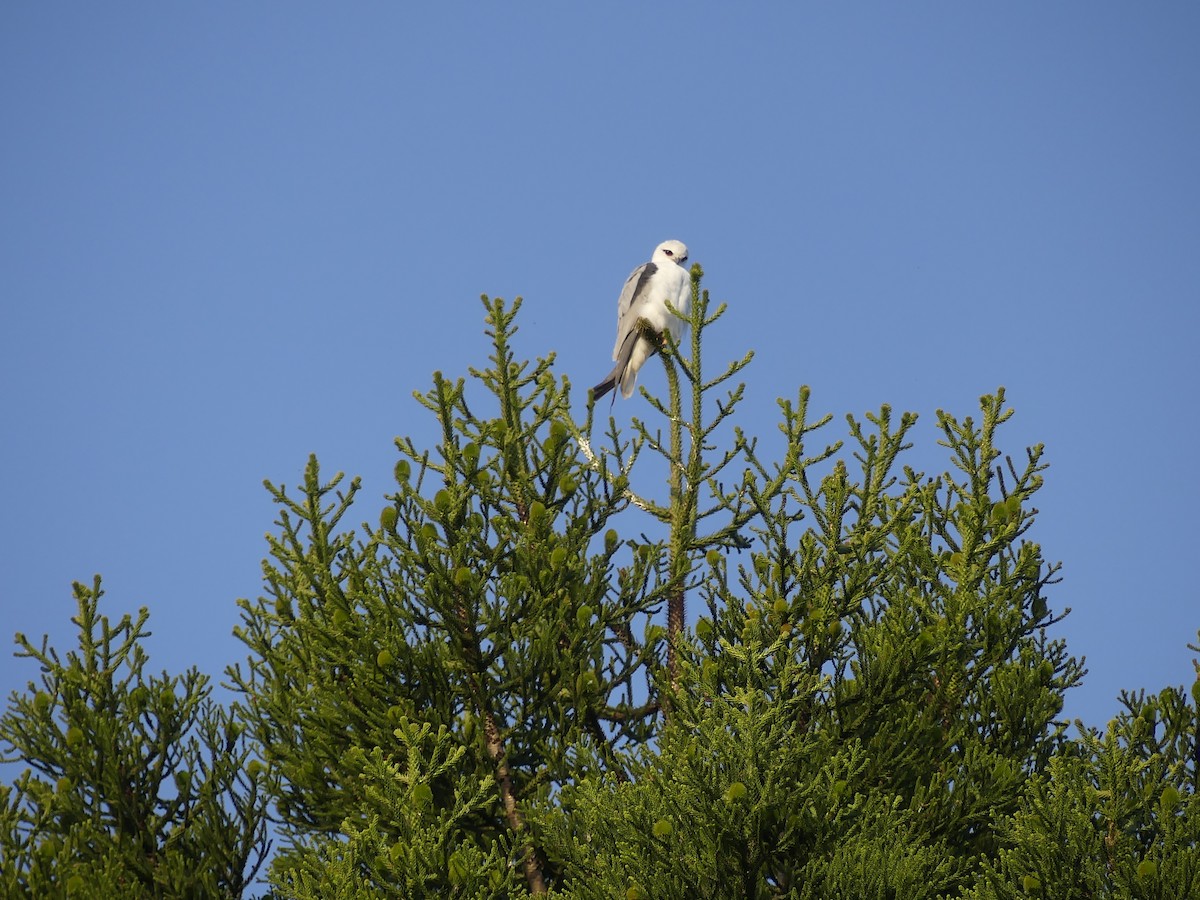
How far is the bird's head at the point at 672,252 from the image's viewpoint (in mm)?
13859

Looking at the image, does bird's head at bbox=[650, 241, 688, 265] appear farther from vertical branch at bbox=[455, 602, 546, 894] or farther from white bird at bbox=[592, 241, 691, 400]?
vertical branch at bbox=[455, 602, 546, 894]

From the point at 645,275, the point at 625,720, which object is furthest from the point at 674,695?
the point at 645,275

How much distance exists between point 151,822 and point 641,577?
3.97 m

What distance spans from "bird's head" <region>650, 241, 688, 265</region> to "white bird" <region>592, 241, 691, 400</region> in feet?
3.14

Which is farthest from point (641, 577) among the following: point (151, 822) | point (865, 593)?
point (151, 822)

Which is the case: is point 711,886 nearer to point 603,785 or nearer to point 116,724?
point 603,785

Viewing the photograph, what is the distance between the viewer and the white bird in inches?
480

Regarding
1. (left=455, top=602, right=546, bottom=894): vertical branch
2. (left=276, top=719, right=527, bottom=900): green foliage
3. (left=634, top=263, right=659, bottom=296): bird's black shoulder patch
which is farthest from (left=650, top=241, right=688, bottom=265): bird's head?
(left=276, top=719, right=527, bottom=900): green foliage

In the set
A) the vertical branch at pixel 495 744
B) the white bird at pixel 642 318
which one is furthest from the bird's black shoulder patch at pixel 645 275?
the vertical branch at pixel 495 744

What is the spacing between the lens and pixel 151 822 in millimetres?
9922

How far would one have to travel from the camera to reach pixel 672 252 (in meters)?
14.0

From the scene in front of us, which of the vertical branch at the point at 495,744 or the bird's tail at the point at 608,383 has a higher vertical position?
the bird's tail at the point at 608,383

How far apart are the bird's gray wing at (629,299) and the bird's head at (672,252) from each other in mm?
888

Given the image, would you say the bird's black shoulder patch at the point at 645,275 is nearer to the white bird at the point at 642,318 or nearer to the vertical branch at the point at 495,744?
the white bird at the point at 642,318
